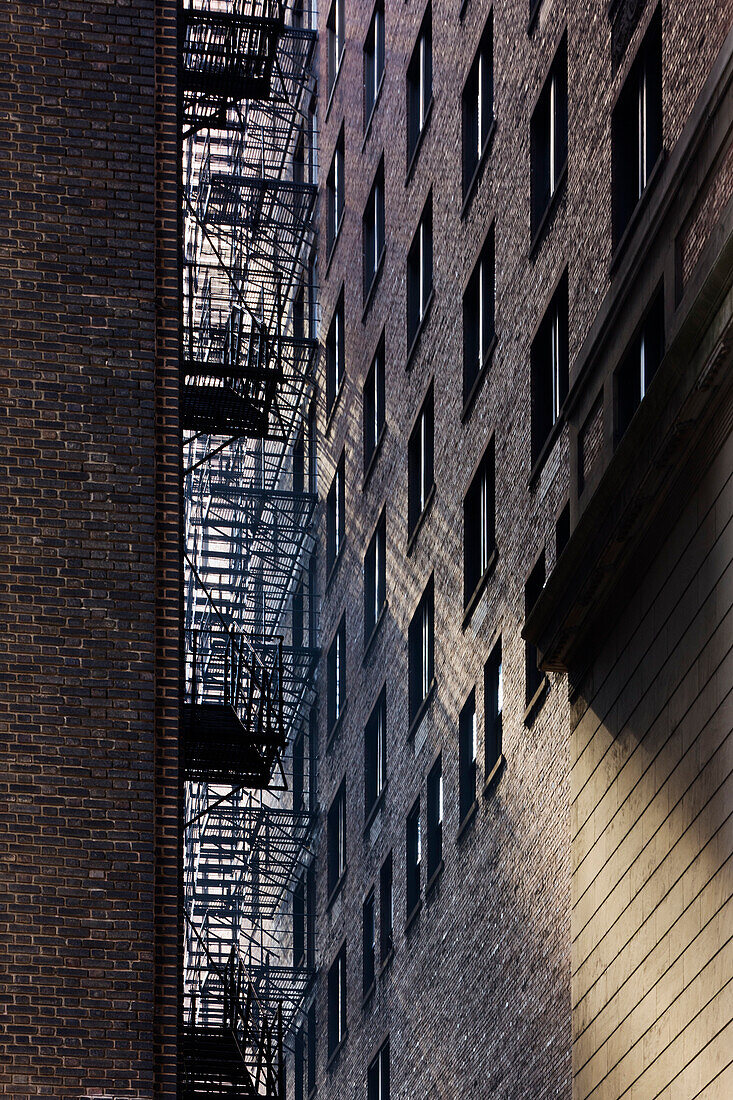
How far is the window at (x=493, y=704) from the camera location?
102 ft

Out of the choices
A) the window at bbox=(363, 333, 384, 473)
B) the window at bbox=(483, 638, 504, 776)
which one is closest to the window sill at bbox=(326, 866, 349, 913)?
the window at bbox=(363, 333, 384, 473)

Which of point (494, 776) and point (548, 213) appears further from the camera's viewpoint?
point (494, 776)

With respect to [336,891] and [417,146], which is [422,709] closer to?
[417,146]

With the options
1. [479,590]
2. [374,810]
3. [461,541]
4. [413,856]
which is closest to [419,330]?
[461,541]

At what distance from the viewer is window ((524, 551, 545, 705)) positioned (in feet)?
94.2

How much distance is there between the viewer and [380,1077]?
40656mm

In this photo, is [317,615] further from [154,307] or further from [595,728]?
[154,307]

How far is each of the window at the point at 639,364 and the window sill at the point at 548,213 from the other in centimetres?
482

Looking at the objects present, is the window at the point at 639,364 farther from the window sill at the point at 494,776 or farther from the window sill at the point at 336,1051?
the window sill at the point at 336,1051

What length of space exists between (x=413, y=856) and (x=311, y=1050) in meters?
15.8

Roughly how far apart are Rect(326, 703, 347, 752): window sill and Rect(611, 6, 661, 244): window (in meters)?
23.5

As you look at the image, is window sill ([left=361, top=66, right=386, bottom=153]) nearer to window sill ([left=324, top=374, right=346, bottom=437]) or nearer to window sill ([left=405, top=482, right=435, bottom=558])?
window sill ([left=324, top=374, right=346, bottom=437])

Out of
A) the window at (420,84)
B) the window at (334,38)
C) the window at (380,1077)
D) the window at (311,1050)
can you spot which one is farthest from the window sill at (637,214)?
the window at (311,1050)

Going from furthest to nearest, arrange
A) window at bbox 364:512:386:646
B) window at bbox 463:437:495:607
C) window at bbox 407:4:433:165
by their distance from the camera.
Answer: window at bbox 364:512:386:646
window at bbox 407:4:433:165
window at bbox 463:437:495:607
